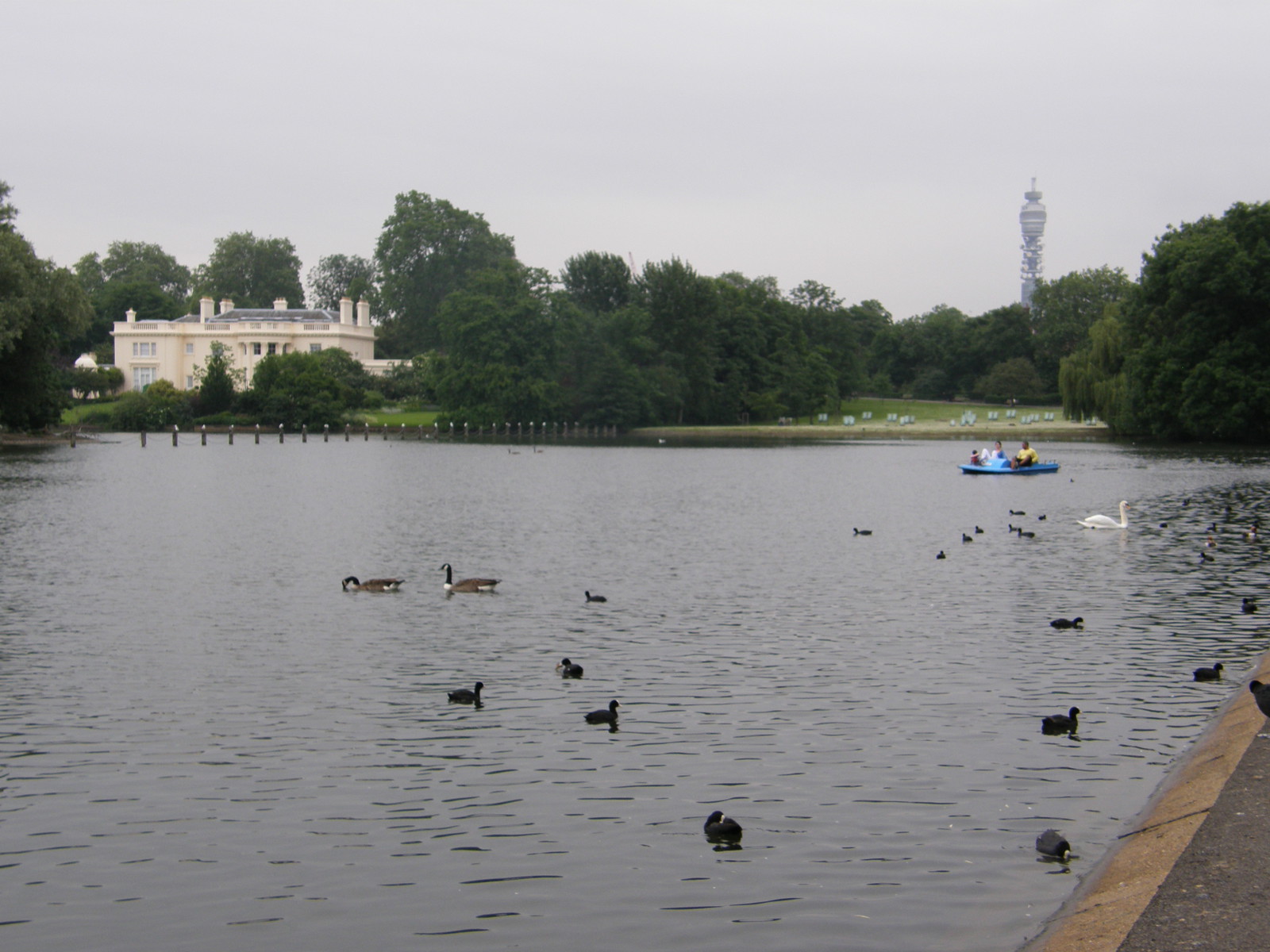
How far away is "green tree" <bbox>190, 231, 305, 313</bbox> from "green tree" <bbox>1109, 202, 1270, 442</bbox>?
130817 mm

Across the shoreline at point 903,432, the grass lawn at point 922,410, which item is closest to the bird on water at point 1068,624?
the shoreline at point 903,432

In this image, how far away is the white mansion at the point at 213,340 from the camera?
153 m

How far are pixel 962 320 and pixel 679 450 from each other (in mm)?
101289

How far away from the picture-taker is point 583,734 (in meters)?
13.4

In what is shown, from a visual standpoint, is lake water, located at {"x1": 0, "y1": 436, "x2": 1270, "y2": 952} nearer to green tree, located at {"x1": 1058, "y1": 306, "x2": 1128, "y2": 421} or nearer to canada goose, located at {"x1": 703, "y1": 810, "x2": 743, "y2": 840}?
canada goose, located at {"x1": 703, "y1": 810, "x2": 743, "y2": 840}

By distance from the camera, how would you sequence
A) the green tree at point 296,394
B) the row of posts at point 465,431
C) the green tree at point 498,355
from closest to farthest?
the row of posts at point 465,431
the green tree at point 296,394
the green tree at point 498,355

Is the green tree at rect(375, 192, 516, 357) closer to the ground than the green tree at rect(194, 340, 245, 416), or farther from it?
farther from it

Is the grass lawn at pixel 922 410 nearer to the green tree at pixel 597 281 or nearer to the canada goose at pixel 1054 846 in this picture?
Result: the green tree at pixel 597 281

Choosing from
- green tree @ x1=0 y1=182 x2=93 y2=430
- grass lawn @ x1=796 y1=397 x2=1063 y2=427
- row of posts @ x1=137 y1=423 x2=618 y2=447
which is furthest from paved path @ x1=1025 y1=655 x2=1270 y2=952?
grass lawn @ x1=796 y1=397 x2=1063 y2=427

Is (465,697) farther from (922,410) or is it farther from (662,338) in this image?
(922,410)

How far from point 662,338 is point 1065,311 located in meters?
60.8

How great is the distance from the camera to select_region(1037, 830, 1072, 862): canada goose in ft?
31.4

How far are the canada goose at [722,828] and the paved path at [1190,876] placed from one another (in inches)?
101

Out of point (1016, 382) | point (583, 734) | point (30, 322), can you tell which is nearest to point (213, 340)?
point (30, 322)
